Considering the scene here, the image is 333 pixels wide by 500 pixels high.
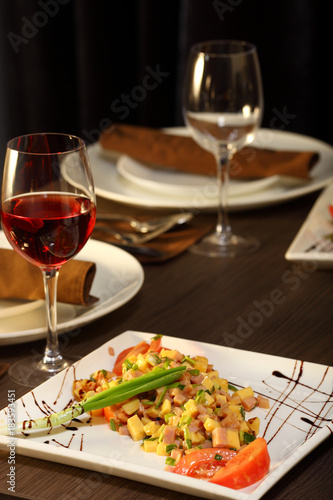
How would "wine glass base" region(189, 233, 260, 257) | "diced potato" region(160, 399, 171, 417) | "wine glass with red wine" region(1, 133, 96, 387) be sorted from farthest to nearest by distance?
"wine glass base" region(189, 233, 260, 257), "wine glass with red wine" region(1, 133, 96, 387), "diced potato" region(160, 399, 171, 417)

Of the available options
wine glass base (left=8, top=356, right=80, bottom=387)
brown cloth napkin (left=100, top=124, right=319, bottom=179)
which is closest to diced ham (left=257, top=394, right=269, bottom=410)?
wine glass base (left=8, top=356, right=80, bottom=387)

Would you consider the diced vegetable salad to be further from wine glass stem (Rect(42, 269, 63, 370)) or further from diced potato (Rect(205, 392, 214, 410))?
wine glass stem (Rect(42, 269, 63, 370))

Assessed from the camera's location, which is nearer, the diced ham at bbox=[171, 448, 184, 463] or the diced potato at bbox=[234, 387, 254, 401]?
the diced ham at bbox=[171, 448, 184, 463]

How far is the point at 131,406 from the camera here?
0.89m

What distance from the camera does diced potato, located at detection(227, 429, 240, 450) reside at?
0.83m

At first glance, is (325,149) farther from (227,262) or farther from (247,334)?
(247,334)

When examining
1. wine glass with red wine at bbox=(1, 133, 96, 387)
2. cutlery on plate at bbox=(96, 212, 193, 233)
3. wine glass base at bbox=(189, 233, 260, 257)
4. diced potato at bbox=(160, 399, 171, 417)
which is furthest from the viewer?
cutlery on plate at bbox=(96, 212, 193, 233)

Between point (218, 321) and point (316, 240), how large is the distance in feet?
1.29

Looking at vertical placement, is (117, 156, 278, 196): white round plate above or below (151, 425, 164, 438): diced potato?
below

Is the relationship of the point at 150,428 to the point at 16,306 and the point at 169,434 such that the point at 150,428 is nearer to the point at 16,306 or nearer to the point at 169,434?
the point at 169,434

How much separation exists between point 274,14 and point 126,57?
2.56 ft

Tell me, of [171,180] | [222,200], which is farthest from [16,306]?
[171,180]

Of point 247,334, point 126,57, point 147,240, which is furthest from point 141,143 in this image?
point 126,57

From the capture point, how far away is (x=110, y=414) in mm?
901
